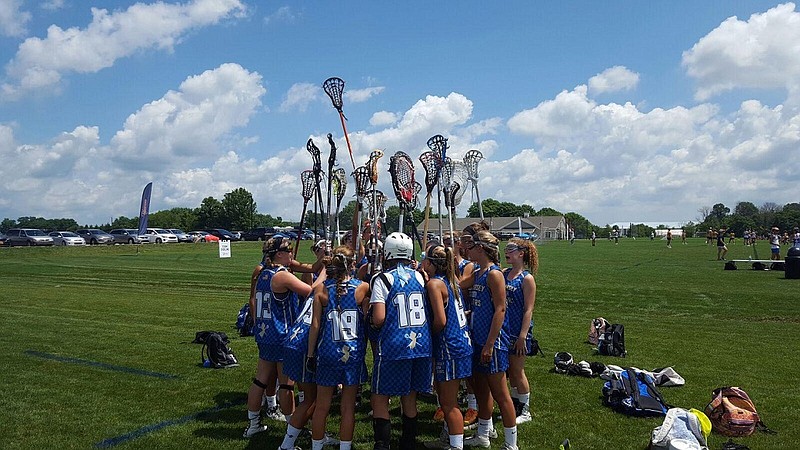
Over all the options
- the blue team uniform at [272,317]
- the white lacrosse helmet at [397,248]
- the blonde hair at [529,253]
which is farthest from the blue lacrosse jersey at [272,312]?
the blonde hair at [529,253]

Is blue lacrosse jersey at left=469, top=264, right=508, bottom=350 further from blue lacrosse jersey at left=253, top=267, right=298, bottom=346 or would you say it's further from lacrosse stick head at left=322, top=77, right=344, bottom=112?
lacrosse stick head at left=322, top=77, right=344, bottom=112

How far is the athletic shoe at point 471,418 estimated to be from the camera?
6531mm

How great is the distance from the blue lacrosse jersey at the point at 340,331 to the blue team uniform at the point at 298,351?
0.24 m

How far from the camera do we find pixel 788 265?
23359 millimetres

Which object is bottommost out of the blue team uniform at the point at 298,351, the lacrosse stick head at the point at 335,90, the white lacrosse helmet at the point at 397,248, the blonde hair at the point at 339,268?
the blue team uniform at the point at 298,351

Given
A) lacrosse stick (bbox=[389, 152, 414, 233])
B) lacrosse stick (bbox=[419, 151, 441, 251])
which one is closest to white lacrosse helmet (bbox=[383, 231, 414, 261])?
lacrosse stick (bbox=[389, 152, 414, 233])

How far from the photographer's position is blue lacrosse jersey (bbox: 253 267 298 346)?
592 centimetres

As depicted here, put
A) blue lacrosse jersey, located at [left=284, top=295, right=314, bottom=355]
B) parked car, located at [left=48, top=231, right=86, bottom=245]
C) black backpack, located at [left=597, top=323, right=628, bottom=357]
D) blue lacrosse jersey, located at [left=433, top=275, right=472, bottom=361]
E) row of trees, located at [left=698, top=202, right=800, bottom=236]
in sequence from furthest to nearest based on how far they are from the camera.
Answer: row of trees, located at [left=698, top=202, right=800, bottom=236] → parked car, located at [left=48, top=231, right=86, bottom=245] → black backpack, located at [left=597, top=323, right=628, bottom=357] → blue lacrosse jersey, located at [left=284, top=295, right=314, bottom=355] → blue lacrosse jersey, located at [left=433, top=275, right=472, bottom=361]

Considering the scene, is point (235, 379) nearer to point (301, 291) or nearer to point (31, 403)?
point (31, 403)

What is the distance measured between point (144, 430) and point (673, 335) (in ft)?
34.1

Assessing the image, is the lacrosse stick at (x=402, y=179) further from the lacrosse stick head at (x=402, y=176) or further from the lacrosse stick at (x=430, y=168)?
the lacrosse stick at (x=430, y=168)

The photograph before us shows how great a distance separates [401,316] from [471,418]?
88.8 inches

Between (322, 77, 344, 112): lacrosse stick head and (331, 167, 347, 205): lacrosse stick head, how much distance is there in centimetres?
110

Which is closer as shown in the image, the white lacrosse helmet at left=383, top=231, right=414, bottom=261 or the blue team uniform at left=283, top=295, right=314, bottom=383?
the white lacrosse helmet at left=383, top=231, right=414, bottom=261
